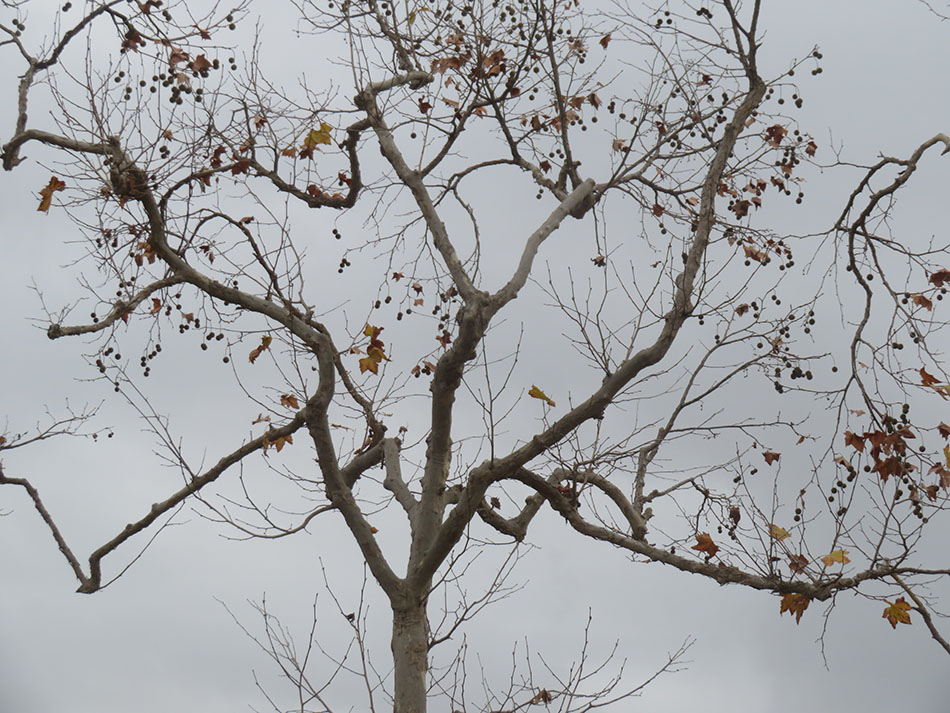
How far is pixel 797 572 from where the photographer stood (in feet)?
23.3

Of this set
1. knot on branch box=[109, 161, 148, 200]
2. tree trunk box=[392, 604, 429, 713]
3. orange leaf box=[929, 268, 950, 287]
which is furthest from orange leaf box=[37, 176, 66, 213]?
orange leaf box=[929, 268, 950, 287]

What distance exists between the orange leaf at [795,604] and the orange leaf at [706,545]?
554mm

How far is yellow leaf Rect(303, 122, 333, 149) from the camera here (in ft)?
26.7

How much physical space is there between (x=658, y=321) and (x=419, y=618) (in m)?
2.56

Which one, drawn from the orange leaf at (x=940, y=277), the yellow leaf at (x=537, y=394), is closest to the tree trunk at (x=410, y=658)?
the yellow leaf at (x=537, y=394)

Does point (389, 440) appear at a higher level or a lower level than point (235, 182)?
lower

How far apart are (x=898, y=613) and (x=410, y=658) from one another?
3.21 meters

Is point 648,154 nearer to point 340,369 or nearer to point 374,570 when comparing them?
point 340,369

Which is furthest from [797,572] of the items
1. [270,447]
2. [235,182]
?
[235,182]

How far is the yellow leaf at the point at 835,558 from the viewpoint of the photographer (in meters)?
6.96

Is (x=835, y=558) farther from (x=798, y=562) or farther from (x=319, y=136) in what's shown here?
(x=319, y=136)

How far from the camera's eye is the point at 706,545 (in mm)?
7230

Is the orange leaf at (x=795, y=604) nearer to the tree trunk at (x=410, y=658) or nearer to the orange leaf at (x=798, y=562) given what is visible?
the orange leaf at (x=798, y=562)

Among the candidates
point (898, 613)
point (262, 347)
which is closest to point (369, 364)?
point (262, 347)
